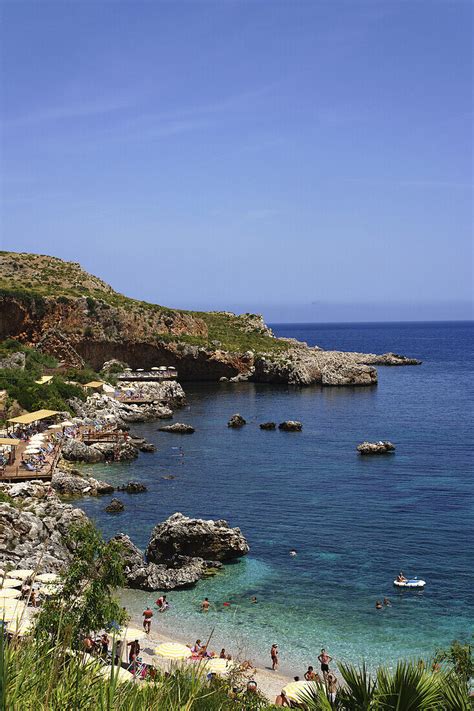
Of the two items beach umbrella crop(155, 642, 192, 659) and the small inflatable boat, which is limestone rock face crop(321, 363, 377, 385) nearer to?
the small inflatable boat

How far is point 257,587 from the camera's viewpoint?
1078 inches

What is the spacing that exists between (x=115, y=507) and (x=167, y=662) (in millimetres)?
16609

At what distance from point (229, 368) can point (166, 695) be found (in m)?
90.9

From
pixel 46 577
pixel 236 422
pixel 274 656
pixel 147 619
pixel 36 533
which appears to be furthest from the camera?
pixel 236 422

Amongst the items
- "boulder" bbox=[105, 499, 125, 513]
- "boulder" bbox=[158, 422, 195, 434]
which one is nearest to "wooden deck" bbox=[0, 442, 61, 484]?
"boulder" bbox=[105, 499, 125, 513]

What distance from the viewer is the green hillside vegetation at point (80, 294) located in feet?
308

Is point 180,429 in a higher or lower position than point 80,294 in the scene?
lower

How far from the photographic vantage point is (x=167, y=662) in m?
20.9

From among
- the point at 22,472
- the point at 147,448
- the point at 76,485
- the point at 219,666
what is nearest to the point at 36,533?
the point at 76,485

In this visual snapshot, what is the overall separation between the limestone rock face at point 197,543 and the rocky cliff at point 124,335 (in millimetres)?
58007

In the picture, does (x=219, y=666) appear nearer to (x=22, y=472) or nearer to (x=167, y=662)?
(x=167, y=662)

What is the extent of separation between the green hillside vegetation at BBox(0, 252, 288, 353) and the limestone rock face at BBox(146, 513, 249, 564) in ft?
210

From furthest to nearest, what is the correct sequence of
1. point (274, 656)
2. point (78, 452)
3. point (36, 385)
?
1. point (36, 385)
2. point (78, 452)
3. point (274, 656)

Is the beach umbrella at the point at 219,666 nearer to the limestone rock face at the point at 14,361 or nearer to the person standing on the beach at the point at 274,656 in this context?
the person standing on the beach at the point at 274,656
